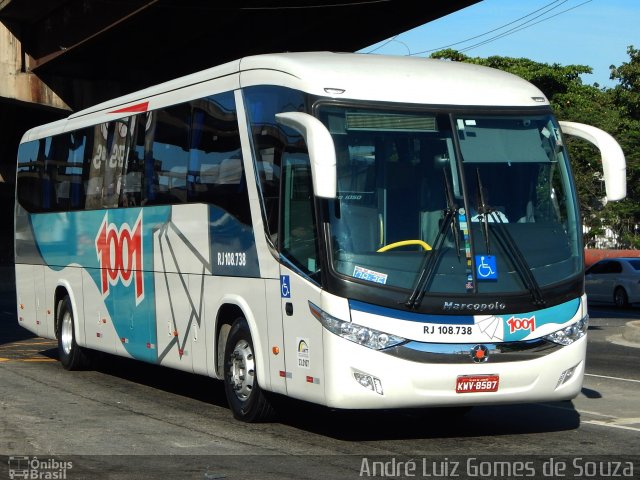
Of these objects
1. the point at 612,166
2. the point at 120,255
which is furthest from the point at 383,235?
the point at 120,255

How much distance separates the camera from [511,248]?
10.3 meters

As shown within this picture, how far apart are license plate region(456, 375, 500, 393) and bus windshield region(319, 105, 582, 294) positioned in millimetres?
728

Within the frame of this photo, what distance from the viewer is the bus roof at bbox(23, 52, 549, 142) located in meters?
10.5

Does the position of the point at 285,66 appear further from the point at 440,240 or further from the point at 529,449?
the point at 529,449

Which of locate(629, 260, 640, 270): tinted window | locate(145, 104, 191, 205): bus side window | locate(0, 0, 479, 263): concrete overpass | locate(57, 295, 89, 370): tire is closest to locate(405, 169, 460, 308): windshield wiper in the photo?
locate(145, 104, 191, 205): bus side window

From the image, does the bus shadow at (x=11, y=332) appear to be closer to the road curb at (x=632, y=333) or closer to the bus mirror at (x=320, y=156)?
the road curb at (x=632, y=333)

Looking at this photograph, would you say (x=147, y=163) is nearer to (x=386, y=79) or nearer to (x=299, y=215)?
(x=299, y=215)

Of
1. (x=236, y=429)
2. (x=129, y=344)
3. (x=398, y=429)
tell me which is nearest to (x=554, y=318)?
(x=398, y=429)

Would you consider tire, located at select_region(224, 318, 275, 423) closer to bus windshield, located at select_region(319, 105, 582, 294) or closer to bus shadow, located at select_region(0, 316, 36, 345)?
bus windshield, located at select_region(319, 105, 582, 294)

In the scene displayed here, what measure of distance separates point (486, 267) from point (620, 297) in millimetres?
26348

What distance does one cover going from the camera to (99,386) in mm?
15094

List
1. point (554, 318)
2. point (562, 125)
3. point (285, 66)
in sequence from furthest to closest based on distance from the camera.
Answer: point (562, 125) < point (285, 66) < point (554, 318)

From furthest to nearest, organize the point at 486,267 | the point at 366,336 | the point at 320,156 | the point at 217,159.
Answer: the point at 217,159, the point at 486,267, the point at 366,336, the point at 320,156

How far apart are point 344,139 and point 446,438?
2.83 meters
